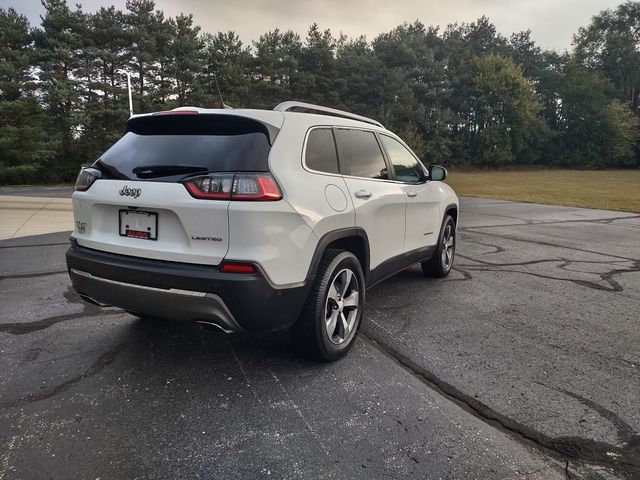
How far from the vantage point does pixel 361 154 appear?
380 centimetres

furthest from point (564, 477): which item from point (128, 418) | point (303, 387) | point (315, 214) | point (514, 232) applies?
point (514, 232)

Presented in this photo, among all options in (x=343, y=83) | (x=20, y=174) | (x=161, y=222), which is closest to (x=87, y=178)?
(x=161, y=222)

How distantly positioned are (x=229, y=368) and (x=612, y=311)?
3.86 metres

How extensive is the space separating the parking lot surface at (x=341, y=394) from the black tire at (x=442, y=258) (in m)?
0.63

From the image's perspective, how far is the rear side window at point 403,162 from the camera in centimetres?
439

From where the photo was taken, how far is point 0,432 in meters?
2.38

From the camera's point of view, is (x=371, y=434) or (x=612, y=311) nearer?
(x=371, y=434)

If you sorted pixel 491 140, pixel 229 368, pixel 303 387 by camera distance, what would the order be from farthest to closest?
pixel 491 140 → pixel 229 368 → pixel 303 387

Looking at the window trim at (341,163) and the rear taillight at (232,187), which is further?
the window trim at (341,163)

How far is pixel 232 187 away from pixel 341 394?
1.45m

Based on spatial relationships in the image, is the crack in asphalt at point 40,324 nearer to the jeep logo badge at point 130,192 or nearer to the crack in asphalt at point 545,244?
the jeep logo badge at point 130,192

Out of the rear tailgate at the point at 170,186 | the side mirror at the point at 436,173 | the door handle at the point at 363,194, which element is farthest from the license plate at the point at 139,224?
the side mirror at the point at 436,173

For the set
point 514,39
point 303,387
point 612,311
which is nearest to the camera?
point 303,387

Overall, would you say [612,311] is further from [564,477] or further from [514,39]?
[514,39]
